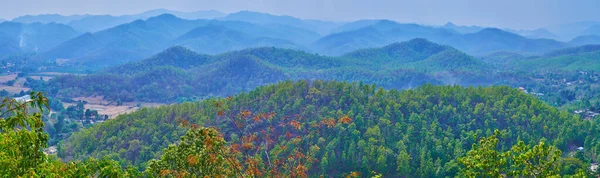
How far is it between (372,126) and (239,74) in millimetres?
84445

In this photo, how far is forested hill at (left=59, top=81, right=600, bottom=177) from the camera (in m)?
47.5

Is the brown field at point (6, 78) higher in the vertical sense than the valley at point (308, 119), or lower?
lower

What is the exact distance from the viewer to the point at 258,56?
154 meters

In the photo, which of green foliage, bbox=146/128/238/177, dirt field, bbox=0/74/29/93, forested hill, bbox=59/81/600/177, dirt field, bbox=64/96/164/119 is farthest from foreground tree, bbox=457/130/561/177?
dirt field, bbox=0/74/29/93

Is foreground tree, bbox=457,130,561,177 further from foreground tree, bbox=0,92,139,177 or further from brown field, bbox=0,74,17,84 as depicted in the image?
brown field, bbox=0,74,17,84

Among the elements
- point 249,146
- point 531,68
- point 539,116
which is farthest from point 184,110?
point 531,68

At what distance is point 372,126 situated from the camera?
52.2 meters

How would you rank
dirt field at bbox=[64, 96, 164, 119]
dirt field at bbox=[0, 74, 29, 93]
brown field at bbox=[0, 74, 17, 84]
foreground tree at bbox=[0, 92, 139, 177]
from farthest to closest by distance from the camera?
brown field at bbox=[0, 74, 17, 84]
dirt field at bbox=[0, 74, 29, 93]
dirt field at bbox=[64, 96, 164, 119]
foreground tree at bbox=[0, 92, 139, 177]

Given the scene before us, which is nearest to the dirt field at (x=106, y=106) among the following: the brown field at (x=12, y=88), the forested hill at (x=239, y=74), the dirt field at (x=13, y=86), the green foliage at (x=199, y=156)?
the forested hill at (x=239, y=74)

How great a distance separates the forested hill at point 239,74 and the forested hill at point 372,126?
60749mm

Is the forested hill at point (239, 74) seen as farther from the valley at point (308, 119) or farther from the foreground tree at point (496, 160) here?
the foreground tree at point (496, 160)

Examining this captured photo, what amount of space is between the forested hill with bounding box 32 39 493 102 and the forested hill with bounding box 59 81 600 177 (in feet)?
199

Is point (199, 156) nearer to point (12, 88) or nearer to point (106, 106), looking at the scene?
point (106, 106)

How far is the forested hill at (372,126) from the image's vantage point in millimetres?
47469
